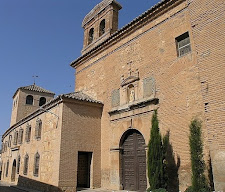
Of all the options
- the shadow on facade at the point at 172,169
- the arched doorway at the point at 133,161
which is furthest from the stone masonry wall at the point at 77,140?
the shadow on facade at the point at 172,169

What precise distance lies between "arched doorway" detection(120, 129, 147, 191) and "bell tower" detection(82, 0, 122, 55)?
6.53m

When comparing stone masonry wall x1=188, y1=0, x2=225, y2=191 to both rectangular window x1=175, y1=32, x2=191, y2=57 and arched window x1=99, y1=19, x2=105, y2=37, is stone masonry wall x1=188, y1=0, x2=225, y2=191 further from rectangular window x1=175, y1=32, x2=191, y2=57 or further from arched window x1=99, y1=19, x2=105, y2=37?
arched window x1=99, y1=19, x2=105, y2=37

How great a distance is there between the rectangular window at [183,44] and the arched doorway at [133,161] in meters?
3.88

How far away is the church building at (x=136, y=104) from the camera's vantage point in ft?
23.4

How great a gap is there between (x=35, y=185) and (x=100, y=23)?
10.5 meters

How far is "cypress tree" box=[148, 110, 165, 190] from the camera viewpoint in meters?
8.23

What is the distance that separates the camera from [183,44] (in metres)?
9.46

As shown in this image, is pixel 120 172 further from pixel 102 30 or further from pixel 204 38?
pixel 102 30

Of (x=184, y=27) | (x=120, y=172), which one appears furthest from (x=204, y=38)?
(x=120, y=172)

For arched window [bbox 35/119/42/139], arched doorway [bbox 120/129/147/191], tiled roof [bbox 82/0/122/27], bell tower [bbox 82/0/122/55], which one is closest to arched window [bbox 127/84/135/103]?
arched doorway [bbox 120/129/147/191]

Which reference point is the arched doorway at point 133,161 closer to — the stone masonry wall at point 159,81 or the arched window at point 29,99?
the stone masonry wall at point 159,81

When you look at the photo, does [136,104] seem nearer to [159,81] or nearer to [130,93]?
[130,93]

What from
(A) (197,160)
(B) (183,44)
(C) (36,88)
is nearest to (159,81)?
(B) (183,44)

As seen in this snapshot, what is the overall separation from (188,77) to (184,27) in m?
2.08
